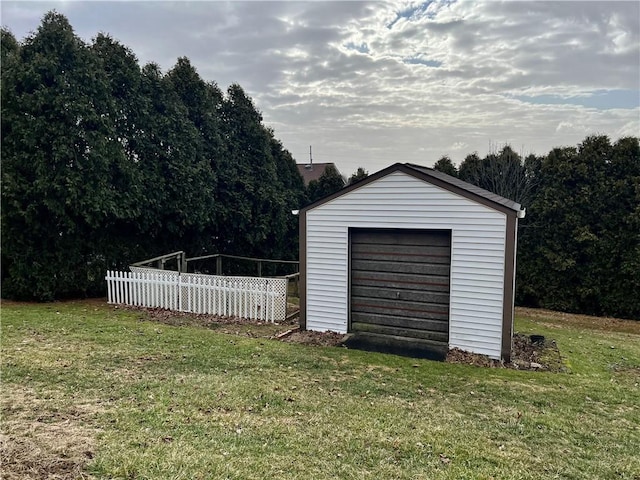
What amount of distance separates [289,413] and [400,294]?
442cm

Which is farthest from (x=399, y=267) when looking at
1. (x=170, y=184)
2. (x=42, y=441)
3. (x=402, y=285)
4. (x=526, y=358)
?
(x=170, y=184)

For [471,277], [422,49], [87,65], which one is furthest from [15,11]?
[471,277]

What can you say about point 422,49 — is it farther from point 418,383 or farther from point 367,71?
point 418,383

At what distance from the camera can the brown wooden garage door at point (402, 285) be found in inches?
318

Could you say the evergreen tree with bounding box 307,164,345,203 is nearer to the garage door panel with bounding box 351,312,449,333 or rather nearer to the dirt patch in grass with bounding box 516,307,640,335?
the dirt patch in grass with bounding box 516,307,640,335

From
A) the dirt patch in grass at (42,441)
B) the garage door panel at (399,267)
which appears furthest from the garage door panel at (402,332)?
the dirt patch in grass at (42,441)

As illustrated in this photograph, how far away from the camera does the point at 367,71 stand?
15242 millimetres

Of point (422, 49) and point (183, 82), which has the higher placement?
point (422, 49)

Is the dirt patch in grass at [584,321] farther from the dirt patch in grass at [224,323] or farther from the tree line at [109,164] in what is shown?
→ the tree line at [109,164]

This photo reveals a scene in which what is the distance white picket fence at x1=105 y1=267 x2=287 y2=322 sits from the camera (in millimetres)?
9516

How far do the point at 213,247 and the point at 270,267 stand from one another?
8.02ft

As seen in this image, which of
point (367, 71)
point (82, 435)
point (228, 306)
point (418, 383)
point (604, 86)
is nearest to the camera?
point (82, 435)

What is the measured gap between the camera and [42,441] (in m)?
3.56

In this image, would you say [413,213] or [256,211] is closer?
[413,213]
